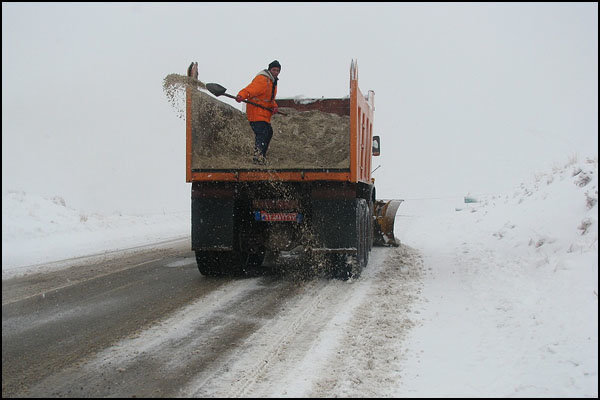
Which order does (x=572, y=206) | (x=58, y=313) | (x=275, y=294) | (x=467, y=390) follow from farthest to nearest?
(x=572, y=206) < (x=275, y=294) < (x=58, y=313) < (x=467, y=390)

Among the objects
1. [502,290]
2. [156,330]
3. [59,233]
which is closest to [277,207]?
[156,330]

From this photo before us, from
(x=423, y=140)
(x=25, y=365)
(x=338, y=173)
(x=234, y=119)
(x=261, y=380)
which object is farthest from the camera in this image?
(x=423, y=140)

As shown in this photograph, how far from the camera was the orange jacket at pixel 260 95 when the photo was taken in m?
7.53

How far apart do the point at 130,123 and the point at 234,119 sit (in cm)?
4402

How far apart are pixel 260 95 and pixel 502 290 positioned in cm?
425

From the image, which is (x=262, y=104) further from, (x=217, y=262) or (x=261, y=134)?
(x=217, y=262)

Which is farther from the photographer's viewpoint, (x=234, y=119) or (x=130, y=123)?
(x=130, y=123)

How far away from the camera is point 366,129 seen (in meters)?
8.74

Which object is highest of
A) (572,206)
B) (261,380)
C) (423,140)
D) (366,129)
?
(423,140)

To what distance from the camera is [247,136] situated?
818cm

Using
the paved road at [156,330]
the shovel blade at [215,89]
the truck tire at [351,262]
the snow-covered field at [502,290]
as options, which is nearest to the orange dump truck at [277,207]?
the truck tire at [351,262]

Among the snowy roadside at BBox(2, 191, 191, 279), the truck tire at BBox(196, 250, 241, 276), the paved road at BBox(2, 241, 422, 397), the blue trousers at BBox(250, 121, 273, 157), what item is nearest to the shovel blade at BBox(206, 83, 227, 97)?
the blue trousers at BBox(250, 121, 273, 157)

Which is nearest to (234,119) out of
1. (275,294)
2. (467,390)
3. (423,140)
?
(275,294)

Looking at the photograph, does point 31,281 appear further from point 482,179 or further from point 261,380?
point 482,179
